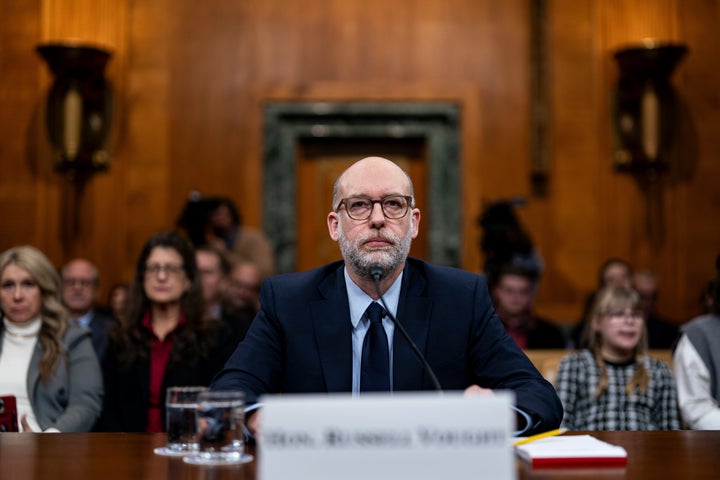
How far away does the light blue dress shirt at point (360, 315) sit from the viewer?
2674 mm

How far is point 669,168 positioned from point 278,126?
9.44ft

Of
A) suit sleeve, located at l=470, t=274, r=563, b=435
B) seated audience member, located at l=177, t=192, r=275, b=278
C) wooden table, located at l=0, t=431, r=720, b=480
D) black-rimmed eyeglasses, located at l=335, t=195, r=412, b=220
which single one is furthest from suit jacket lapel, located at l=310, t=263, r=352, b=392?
seated audience member, located at l=177, t=192, r=275, b=278

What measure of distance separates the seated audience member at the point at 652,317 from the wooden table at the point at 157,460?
3.40 meters

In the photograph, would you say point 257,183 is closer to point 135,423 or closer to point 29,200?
point 29,200

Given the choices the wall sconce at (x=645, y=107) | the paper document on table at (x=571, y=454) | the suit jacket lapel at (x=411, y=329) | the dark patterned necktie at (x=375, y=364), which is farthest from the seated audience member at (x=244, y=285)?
the paper document on table at (x=571, y=454)

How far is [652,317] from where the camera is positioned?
6242 mm

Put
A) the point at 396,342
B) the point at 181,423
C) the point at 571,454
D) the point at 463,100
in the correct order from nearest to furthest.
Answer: the point at 571,454
the point at 181,423
the point at 396,342
the point at 463,100

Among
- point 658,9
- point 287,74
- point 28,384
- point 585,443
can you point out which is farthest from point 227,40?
point 585,443

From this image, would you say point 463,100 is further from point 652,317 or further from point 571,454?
point 571,454

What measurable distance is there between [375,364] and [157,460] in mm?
727

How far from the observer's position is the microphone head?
248 cm

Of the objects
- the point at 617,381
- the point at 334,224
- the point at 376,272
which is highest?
the point at 334,224

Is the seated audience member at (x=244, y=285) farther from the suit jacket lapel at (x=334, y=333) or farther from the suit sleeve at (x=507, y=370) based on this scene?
the suit sleeve at (x=507, y=370)

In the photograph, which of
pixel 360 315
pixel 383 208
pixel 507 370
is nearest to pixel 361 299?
pixel 360 315
